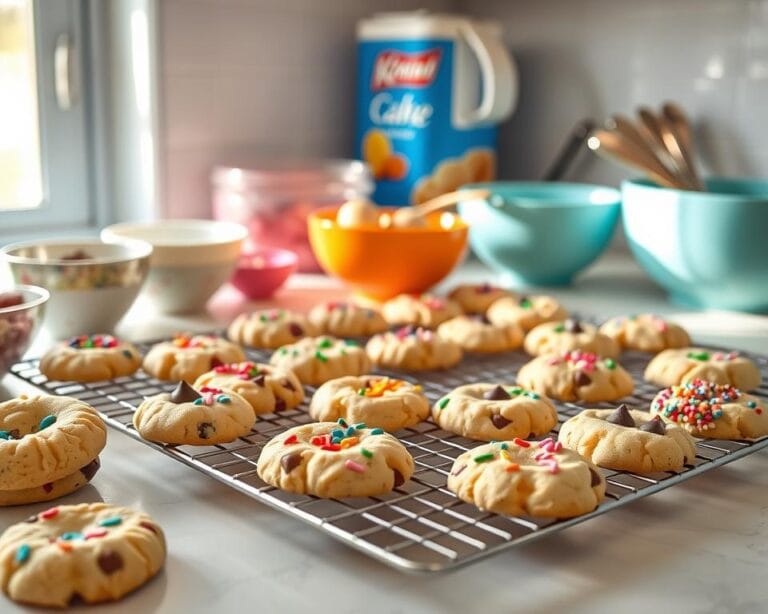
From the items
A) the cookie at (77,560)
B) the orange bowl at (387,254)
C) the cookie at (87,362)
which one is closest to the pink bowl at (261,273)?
the orange bowl at (387,254)

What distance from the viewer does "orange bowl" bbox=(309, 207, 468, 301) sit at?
5.29ft

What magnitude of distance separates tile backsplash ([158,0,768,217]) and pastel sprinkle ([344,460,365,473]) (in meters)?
1.12

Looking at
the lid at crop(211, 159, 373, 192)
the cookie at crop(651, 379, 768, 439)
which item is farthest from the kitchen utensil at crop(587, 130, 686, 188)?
the cookie at crop(651, 379, 768, 439)

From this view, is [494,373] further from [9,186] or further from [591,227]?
[9,186]

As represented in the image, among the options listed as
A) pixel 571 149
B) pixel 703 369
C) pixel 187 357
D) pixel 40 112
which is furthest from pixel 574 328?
pixel 40 112

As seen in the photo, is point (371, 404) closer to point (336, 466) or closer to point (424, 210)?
point (336, 466)

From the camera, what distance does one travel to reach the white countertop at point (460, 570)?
72cm

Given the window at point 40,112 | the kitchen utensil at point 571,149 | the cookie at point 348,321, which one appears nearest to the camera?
the cookie at point 348,321

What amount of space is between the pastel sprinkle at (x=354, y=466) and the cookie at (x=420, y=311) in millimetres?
658

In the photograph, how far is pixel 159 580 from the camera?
0.74 metres

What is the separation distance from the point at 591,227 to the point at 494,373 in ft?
1.77

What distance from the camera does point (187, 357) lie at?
3.99 feet

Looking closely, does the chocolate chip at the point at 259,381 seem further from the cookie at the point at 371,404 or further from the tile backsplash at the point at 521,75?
the tile backsplash at the point at 521,75

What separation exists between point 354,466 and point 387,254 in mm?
801
